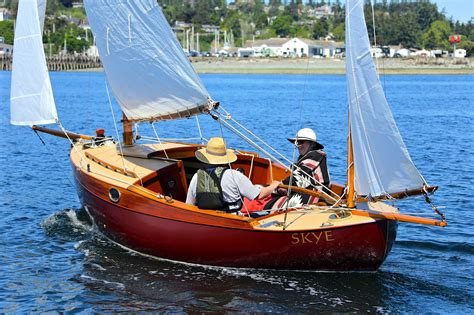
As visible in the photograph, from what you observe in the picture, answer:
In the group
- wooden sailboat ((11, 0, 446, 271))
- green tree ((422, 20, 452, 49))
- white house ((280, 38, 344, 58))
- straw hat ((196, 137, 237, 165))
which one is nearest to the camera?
wooden sailboat ((11, 0, 446, 271))

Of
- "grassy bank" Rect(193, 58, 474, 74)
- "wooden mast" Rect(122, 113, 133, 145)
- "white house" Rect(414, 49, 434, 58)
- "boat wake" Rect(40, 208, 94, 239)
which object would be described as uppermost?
"wooden mast" Rect(122, 113, 133, 145)

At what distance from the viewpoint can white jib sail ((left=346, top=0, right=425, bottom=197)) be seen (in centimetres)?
1065

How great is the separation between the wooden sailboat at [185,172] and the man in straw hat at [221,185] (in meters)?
Result: 0.26

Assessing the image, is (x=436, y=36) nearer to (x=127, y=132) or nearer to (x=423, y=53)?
(x=423, y=53)

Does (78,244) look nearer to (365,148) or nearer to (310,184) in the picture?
(310,184)

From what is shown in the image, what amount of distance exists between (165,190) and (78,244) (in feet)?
6.87

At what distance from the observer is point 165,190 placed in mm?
13898

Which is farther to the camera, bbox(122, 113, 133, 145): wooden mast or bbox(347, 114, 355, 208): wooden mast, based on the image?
bbox(122, 113, 133, 145): wooden mast

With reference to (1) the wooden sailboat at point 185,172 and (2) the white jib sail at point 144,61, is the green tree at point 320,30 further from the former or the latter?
(2) the white jib sail at point 144,61

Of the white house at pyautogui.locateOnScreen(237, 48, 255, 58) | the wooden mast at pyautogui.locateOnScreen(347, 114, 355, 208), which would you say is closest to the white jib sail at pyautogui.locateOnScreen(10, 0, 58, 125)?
the wooden mast at pyautogui.locateOnScreen(347, 114, 355, 208)

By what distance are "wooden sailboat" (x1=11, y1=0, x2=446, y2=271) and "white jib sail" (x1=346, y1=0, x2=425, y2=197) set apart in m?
0.01

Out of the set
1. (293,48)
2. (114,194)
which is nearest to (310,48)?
(293,48)

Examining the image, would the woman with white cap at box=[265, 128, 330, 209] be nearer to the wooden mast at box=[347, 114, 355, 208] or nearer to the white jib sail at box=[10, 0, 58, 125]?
the wooden mast at box=[347, 114, 355, 208]

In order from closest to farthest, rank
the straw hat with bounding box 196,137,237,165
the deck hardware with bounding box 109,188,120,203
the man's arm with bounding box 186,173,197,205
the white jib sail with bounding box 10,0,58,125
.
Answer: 1. the straw hat with bounding box 196,137,237,165
2. the man's arm with bounding box 186,173,197,205
3. the deck hardware with bounding box 109,188,120,203
4. the white jib sail with bounding box 10,0,58,125
